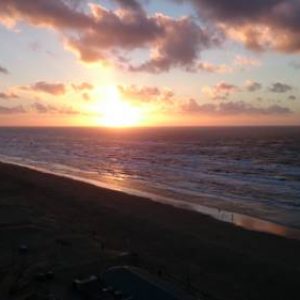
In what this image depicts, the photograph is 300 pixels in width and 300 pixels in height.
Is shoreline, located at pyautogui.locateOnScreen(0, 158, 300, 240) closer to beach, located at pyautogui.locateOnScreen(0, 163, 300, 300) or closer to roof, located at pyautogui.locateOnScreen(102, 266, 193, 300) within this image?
beach, located at pyautogui.locateOnScreen(0, 163, 300, 300)

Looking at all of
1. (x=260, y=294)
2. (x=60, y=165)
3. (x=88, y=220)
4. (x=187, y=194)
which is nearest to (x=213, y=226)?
(x=88, y=220)

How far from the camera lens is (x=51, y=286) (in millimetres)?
12352

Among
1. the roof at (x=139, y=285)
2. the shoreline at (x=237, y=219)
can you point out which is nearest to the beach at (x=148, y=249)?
the shoreline at (x=237, y=219)

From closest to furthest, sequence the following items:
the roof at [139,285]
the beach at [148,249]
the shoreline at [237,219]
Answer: the roof at [139,285], the beach at [148,249], the shoreline at [237,219]

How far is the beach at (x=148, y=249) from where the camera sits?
46.1 ft

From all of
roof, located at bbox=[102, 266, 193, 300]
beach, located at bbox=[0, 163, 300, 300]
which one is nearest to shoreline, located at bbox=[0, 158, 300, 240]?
beach, located at bbox=[0, 163, 300, 300]

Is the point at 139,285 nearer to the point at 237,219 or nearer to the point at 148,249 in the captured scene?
the point at 148,249

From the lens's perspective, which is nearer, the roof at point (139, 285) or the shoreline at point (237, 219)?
the roof at point (139, 285)

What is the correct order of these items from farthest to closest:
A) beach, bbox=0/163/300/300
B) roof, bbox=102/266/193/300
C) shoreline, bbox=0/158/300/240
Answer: shoreline, bbox=0/158/300/240 → beach, bbox=0/163/300/300 → roof, bbox=102/266/193/300

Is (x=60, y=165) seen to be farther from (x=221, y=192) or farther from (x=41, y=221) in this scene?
(x=41, y=221)

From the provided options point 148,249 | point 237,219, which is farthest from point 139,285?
point 237,219

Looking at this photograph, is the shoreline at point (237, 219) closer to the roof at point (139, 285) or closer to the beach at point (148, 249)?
the beach at point (148, 249)

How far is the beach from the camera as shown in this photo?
14.1 m

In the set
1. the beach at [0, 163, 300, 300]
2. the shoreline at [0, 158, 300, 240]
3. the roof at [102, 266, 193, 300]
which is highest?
the roof at [102, 266, 193, 300]
